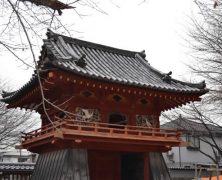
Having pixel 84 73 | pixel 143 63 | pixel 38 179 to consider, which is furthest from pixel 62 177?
pixel 143 63

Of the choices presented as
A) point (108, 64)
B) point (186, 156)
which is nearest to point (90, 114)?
point (108, 64)

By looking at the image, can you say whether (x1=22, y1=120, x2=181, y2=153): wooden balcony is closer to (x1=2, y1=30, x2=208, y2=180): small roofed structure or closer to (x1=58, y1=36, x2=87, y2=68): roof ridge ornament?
(x1=2, y1=30, x2=208, y2=180): small roofed structure

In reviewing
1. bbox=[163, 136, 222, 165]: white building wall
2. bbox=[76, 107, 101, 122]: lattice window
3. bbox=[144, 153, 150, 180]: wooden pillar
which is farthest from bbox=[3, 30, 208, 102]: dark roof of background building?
bbox=[163, 136, 222, 165]: white building wall

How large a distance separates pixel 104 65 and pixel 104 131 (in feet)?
11.4

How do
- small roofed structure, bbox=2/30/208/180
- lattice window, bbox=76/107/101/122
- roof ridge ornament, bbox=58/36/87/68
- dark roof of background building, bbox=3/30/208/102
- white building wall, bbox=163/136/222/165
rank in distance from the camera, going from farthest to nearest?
1. white building wall, bbox=163/136/222/165
2. lattice window, bbox=76/107/101/122
3. roof ridge ornament, bbox=58/36/87/68
4. dark roof of background building, bbox=3/30/208/102
5. small roofed structure, bbox=2/30/208/180

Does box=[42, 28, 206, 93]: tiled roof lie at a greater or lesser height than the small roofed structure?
greater

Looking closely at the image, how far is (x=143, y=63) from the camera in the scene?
18375 mm

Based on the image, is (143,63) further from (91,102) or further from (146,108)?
(91,102)

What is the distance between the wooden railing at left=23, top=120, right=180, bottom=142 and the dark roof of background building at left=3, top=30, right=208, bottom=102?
1745 millimetres

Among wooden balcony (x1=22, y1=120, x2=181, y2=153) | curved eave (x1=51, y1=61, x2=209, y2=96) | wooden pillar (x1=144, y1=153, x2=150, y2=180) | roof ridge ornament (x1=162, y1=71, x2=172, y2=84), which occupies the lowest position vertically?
wooden pillar (x1=144, y1=153, x2=150, y2=180)

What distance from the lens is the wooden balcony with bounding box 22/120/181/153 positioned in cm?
1254

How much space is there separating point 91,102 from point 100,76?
4.60ft

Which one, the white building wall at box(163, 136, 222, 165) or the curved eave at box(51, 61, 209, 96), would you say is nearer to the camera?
Result: the curved eave at box(51, 61, 209, 96)

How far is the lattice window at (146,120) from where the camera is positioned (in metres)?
15.4
